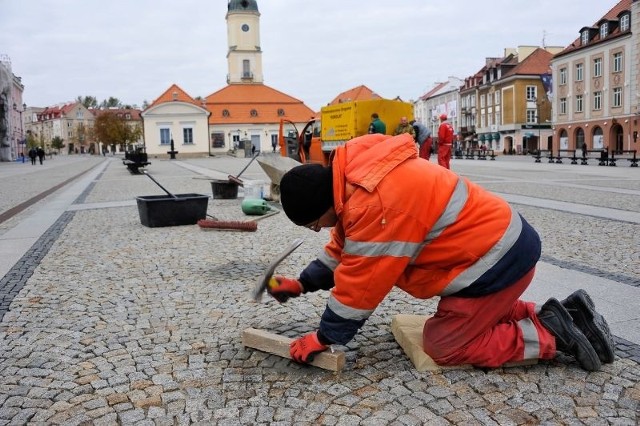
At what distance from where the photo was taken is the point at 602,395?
2.71 m

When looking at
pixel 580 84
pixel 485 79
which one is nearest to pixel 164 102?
pixel 485 79

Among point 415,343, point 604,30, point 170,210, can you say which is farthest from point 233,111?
point 415,343

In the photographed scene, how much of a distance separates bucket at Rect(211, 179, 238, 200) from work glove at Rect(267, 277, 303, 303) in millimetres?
8897

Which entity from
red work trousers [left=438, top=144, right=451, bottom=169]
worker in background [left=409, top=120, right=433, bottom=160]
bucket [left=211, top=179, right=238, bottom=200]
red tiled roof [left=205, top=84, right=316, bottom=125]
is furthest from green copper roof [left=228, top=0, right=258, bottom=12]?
bucket [left=211, top=179, right=238, bottom=200]

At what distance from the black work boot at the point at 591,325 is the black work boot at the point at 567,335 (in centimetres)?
7

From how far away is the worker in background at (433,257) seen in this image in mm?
2621

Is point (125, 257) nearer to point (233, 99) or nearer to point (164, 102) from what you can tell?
point (164, 102)

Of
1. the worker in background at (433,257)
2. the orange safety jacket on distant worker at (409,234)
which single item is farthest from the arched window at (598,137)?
the orange safety jacket on distant worker at (409,234)

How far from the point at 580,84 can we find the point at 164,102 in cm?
4268

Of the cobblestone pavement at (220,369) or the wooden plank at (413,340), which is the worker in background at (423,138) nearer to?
the cobblestone pavement at (220,369)

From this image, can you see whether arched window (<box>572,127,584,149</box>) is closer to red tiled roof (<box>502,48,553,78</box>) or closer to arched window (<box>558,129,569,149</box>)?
arched window (<box>558,129,569,149</box>)

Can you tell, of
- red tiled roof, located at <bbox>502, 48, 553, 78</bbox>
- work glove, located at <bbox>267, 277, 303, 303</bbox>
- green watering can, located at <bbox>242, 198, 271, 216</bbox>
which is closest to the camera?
work glove, located at <bbox>267, 277, 303, 303</bbox>

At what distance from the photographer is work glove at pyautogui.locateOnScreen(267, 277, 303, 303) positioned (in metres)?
3.33

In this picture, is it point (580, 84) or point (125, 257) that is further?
A: point (580, 84)
